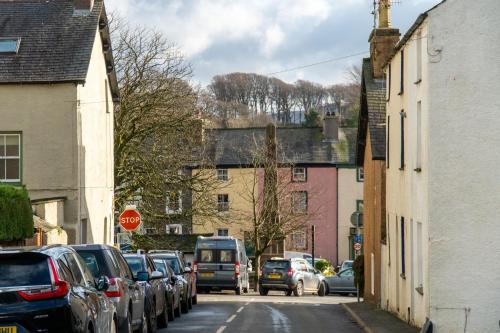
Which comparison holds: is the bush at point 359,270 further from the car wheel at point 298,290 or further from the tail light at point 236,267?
the car wheel at point 298,290

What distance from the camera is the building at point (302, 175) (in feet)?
241

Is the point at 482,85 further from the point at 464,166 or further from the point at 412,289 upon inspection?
the point at 412,289

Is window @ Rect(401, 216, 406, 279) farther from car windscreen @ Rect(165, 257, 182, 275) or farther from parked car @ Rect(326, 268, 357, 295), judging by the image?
parked car @ Rect(326, 268, 357, 295)

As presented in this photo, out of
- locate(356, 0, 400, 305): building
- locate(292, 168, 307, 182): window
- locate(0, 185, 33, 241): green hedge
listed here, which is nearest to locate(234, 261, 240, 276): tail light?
locate(356, 0, 400, 305): building

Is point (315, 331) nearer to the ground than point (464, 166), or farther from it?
nearer to the ground

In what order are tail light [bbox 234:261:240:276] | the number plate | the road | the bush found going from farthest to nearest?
the number plate, tail light [bbox 234:261:240:276], the bush, the road

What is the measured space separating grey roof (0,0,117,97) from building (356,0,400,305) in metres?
9.03

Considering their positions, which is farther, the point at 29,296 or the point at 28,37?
the point at 28,37

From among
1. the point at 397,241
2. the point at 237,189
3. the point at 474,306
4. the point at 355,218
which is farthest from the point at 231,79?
the point at 474,306

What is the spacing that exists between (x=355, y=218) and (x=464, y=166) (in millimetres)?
18970

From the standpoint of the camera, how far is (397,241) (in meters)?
27.1

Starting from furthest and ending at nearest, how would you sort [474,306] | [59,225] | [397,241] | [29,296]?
A: 1. [59,225]
2. [397,241]
3. [474,306]
4. [29,296]

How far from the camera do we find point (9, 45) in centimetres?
3444

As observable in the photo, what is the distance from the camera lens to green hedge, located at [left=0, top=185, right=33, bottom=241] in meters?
25.7
